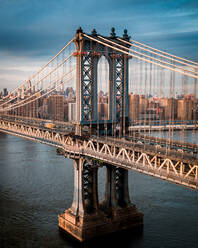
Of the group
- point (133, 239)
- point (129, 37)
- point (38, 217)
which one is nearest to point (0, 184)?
point (38, 217)

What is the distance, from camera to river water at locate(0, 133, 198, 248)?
810 inches

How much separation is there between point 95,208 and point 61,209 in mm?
3672

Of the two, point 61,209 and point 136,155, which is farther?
point 61,209

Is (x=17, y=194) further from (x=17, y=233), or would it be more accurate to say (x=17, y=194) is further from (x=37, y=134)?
(x=17, y=233)

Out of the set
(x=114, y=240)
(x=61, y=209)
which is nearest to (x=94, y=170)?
(x=114, y=240)

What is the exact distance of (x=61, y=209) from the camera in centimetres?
2448

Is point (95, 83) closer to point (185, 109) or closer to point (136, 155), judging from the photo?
point (136, 155)

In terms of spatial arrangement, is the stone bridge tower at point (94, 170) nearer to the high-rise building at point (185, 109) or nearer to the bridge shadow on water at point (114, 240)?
the bridge shadow on water at point (114, 240)

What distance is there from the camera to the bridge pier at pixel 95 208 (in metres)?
20.9

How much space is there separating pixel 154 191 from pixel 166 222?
6.42 meters

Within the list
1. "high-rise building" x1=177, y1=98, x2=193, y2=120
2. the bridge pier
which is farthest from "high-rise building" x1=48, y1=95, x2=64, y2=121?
the bridge pier

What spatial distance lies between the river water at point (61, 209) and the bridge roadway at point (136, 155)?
4.43 m

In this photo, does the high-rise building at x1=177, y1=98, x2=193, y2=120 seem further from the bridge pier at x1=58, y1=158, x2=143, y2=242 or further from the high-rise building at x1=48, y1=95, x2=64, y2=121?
the high-rise building at x1=48, y1=95, x2=64, y2=121

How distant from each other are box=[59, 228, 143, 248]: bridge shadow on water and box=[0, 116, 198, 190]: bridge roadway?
4465 millimetres
